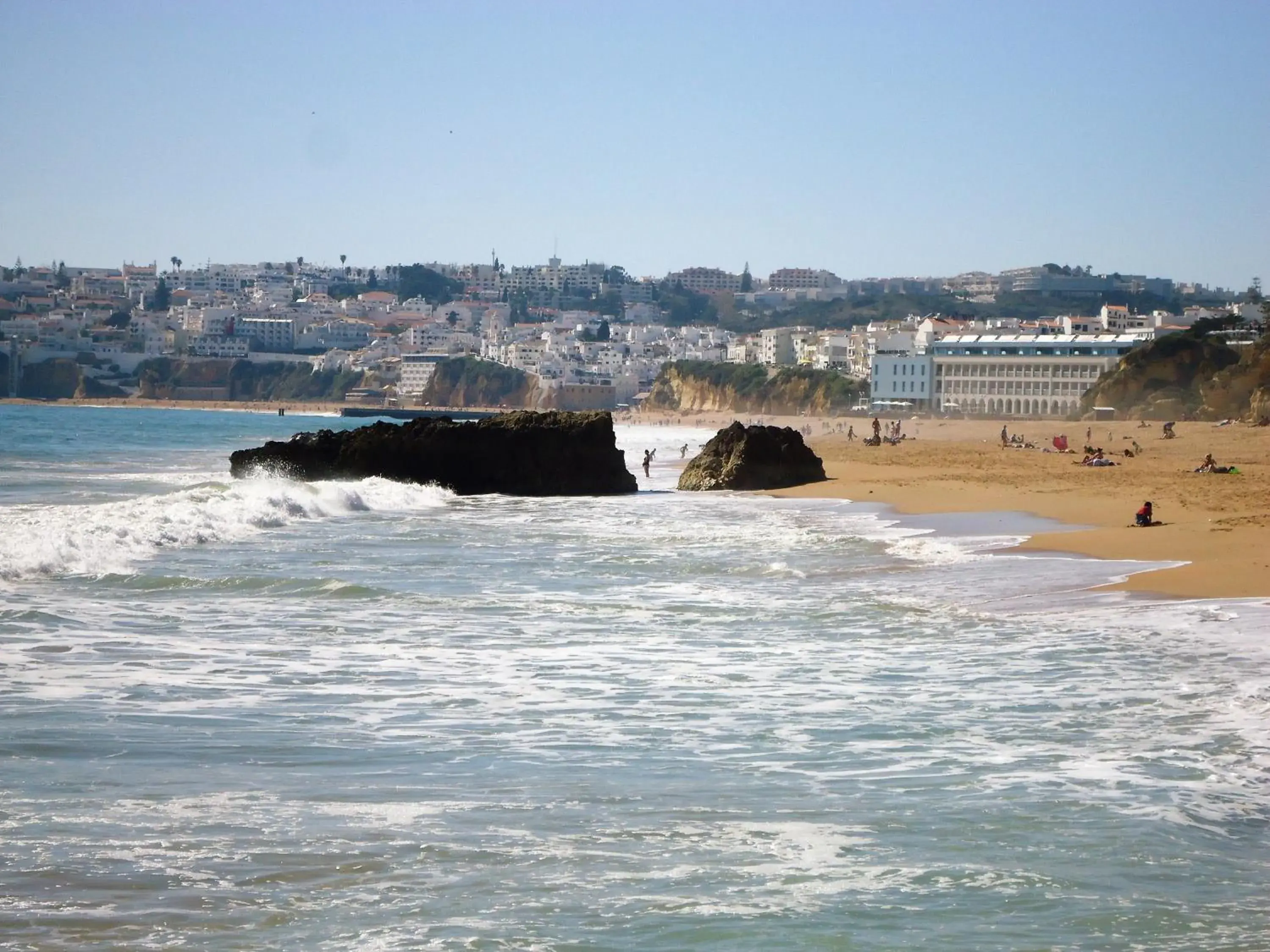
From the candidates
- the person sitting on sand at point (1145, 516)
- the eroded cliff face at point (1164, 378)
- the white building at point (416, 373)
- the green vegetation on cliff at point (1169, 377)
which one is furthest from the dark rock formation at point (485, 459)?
the white building at point (416, 373)

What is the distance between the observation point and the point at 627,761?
266 inches

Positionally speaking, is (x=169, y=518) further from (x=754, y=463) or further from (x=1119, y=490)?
(x=1119, y=490)

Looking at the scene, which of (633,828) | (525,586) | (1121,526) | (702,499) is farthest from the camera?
(702,499)

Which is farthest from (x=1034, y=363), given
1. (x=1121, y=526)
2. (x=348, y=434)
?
(x=1121, y=526)

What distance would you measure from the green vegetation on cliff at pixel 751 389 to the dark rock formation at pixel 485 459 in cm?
Result: 8514

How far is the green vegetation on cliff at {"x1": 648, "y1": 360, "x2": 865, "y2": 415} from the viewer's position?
11681cm

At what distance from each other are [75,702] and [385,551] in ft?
29.7

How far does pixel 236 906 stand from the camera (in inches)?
189

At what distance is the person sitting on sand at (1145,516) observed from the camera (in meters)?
17.7

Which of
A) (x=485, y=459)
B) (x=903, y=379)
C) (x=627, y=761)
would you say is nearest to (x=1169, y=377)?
(x=903, y=379)

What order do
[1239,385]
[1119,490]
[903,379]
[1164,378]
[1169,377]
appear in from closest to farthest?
[1119,490] < [1239,385] < [1169,377] < [1164,378] < [903,379]

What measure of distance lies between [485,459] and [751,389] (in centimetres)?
9832

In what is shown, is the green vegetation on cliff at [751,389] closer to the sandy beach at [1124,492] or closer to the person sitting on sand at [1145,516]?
the sandy beach at [1124,492]

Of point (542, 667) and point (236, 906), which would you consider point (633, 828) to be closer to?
point (236, 906)
